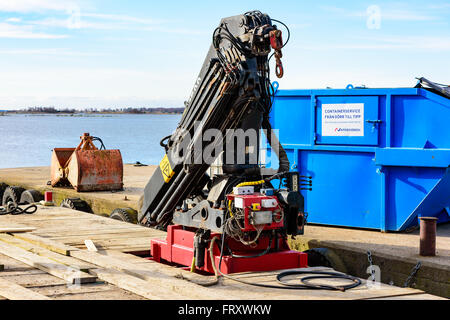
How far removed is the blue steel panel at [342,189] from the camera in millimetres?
11070

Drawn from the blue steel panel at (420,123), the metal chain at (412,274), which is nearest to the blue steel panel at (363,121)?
the blue steel panel at (420,123)

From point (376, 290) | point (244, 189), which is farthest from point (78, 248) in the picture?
point (376, 290)

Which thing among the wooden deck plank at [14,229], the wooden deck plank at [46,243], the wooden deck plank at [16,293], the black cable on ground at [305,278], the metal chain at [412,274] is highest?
the wooden deck plank at [14,229]

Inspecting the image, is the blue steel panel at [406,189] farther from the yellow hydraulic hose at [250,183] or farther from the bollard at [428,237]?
the yellow hydraulic hose at [250,183]

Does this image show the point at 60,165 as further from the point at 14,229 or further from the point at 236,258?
the point at 236,258

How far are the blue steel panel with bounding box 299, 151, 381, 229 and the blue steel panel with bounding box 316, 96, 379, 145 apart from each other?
0.73ft

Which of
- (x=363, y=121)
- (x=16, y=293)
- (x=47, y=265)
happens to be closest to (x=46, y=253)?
(x=47, y=265)

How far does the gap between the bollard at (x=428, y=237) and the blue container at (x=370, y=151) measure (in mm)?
1465

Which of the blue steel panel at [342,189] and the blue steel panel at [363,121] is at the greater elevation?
the blue steel panel at [363,121]

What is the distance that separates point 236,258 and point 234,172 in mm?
1072

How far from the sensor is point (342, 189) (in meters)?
11.3

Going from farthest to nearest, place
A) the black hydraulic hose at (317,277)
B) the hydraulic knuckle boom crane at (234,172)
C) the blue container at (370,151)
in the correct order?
the blue container at (370,151), the hydraulic knuckle boom crane at (234,172), the black hydraulic hose at (317,277)

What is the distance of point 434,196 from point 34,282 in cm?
671
